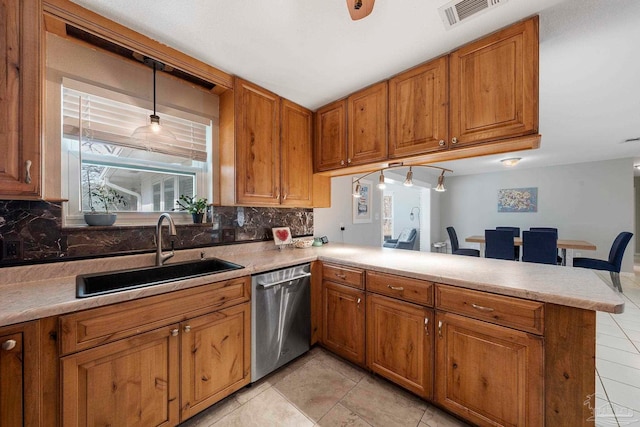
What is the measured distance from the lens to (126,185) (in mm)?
1850

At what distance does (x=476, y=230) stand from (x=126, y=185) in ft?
25.7

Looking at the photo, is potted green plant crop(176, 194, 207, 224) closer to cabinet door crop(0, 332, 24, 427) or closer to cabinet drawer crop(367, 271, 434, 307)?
cabinet door crop(0, 332, 24, 427)

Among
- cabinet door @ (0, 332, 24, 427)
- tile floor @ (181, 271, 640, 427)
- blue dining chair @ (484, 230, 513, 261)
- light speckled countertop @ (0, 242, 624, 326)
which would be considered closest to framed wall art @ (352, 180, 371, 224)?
light speckled countertop @ (0, 242, 624, 326)

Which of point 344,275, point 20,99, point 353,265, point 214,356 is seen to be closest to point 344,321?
point 344,275

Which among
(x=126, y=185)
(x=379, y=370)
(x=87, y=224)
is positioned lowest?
(x=379, y=370)

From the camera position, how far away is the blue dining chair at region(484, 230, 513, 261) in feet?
13.4

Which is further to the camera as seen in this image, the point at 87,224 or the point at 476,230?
the point at 476,230

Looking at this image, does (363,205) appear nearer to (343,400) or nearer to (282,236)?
(282,236)

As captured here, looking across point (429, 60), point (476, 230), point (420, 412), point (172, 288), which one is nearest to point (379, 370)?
point (420, 412)

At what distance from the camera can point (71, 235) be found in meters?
1.54

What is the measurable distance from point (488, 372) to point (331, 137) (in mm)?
2183

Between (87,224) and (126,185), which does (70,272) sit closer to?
(87,224)

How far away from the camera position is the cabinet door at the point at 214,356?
1455 millimetres

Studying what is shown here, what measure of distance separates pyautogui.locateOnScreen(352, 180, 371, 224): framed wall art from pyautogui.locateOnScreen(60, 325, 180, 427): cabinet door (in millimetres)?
2782
